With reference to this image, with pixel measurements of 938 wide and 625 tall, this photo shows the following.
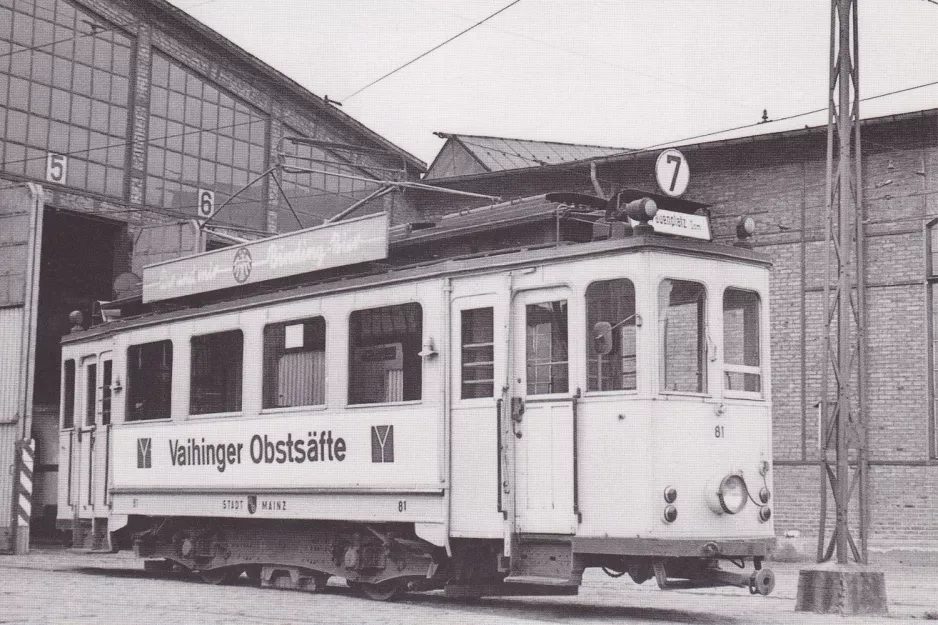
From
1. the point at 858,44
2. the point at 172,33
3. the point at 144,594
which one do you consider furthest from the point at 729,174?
the point at 172,33

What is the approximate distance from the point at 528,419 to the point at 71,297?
683 inches

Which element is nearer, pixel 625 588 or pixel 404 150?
pixel 625 588

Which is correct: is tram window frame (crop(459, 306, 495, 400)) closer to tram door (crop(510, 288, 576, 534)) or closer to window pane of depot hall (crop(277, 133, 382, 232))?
tram door (crop(510, 288, 576, 534))

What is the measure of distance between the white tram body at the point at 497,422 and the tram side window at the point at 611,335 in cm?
2

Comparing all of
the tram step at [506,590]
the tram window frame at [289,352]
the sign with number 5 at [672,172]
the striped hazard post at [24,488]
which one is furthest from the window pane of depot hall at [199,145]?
the tram step at [506,590]

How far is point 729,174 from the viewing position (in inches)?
752

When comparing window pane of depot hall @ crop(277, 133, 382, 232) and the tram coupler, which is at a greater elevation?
window pane of depot hall @ crop(277, 133, 382, 232)

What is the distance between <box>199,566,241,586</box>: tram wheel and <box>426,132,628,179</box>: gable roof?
14825 millimetres

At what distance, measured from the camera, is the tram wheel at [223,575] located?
1392 centimetres

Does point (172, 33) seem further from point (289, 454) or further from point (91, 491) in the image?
point (289, 454)

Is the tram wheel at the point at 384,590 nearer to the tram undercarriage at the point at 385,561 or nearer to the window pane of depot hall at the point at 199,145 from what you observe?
the tram undercarriage at the point at 385,561

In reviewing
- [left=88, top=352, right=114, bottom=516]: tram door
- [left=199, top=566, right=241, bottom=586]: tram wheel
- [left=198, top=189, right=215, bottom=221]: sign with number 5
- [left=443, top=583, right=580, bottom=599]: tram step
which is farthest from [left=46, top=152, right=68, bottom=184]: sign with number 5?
[left=443, top=583, right=580, bottom=599]: tram step

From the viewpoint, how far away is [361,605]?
11359 mm

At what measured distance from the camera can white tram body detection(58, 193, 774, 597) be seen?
1019 cm
